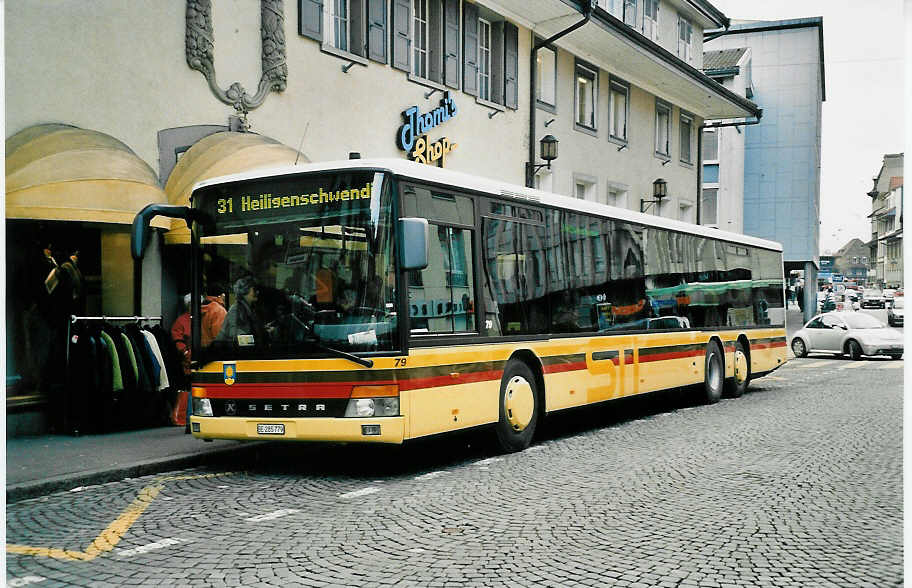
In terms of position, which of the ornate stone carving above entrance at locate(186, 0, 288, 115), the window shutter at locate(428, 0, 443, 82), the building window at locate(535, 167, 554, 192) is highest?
the window shutter at locate(428, 0, 443, 82)

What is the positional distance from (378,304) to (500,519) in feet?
7.57

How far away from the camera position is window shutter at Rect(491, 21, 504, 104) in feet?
68.4

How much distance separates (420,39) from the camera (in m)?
18.5

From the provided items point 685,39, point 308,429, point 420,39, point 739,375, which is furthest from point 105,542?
point 685,39

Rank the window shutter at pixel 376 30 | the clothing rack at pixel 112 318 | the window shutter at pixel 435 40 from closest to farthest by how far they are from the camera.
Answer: the clothing rack at pixel 112 318
the window shutter at pixel 376 30
the window shutter at pixel 435 40

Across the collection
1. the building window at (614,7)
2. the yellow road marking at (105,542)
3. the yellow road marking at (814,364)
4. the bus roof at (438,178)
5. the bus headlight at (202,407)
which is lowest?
the yellow road marking at (814,364)

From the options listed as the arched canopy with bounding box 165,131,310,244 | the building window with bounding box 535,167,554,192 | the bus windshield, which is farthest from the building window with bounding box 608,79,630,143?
the bus windshield

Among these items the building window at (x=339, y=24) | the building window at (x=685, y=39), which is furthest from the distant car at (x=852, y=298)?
the building window at (x=339, y=24)

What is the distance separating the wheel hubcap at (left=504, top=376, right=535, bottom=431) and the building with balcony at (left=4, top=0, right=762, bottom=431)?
446 cm

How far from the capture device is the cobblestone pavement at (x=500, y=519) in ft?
17.9

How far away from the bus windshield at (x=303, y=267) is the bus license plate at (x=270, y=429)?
0.63 meters

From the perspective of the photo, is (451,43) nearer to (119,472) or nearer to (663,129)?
(119,472)

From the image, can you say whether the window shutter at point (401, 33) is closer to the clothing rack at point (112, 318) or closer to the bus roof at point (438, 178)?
the bus roof at point (438, 178)

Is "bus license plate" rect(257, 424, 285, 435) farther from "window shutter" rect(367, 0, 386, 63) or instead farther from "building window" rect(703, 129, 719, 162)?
"building window" rect(703, 129, 719, 162)
